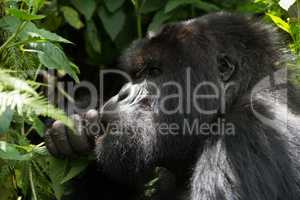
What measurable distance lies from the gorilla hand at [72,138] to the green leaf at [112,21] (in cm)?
113

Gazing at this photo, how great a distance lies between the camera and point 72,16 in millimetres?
3656

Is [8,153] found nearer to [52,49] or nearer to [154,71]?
[52,49]

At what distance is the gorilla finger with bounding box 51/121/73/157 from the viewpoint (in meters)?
2.58

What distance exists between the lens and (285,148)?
240cm

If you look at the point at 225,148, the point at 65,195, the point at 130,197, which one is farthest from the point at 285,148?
the point at 65,195

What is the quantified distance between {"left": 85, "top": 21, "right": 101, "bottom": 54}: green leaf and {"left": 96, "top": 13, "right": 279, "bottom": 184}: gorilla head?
42.4 inches

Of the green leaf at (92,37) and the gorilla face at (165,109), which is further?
the green leaf at (92,37)

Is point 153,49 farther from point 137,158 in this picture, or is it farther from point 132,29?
point 132,29

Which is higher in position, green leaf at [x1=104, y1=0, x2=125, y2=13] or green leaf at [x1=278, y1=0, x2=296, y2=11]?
green leaf at [x1=104, y1=0, x2=125, y2=13]

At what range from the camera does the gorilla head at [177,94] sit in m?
2.59

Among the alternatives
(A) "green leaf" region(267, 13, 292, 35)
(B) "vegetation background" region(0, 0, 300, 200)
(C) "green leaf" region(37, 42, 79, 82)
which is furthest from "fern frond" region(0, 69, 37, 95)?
(A) "green leaf" region(267, 13, 292, 35)

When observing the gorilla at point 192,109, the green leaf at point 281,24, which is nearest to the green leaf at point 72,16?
the gorilla at point 192,109

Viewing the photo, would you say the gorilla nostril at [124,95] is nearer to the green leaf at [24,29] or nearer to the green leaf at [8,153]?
the green leaf at [24,29]

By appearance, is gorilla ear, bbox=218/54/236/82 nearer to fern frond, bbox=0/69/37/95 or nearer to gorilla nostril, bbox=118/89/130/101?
gorilla nostril, bbox=118/89/130/101
